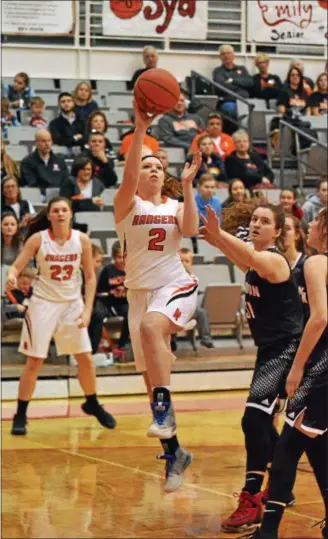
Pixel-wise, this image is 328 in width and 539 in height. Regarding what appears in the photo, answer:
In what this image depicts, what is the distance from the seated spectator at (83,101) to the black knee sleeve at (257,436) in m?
8.74

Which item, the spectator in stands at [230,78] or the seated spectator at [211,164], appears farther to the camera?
the spectator in stands at [230,78]

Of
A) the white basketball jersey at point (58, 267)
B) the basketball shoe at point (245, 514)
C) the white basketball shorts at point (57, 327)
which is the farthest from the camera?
the white basketball shorts at point (57, 327)

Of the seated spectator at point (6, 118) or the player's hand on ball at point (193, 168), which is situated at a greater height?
the player's hand on ball at point (193, 168)

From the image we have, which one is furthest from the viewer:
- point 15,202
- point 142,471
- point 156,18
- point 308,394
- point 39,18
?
point 156,18

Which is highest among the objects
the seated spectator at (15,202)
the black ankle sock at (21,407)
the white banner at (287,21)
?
the white banner at (287,21)

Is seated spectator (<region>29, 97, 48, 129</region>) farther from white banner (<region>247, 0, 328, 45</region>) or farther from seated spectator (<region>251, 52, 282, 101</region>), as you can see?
white banner (<region>247, 0, 328, 45</region>)

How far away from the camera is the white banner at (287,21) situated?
17562 millimetres

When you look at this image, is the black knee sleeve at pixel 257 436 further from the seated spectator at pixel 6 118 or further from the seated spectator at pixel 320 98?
the seated spectator at pixel 320 98

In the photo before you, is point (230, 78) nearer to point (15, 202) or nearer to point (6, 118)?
point (6, 118)

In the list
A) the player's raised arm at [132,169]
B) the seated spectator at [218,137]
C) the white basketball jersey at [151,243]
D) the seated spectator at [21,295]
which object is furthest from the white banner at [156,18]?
the player's raised arm at [132,169]

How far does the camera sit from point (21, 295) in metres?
11.9

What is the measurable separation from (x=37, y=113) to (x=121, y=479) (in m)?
7.71

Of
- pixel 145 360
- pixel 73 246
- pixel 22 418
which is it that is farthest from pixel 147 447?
pixel 145 360

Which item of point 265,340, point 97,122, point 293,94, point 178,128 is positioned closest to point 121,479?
point 265,340
